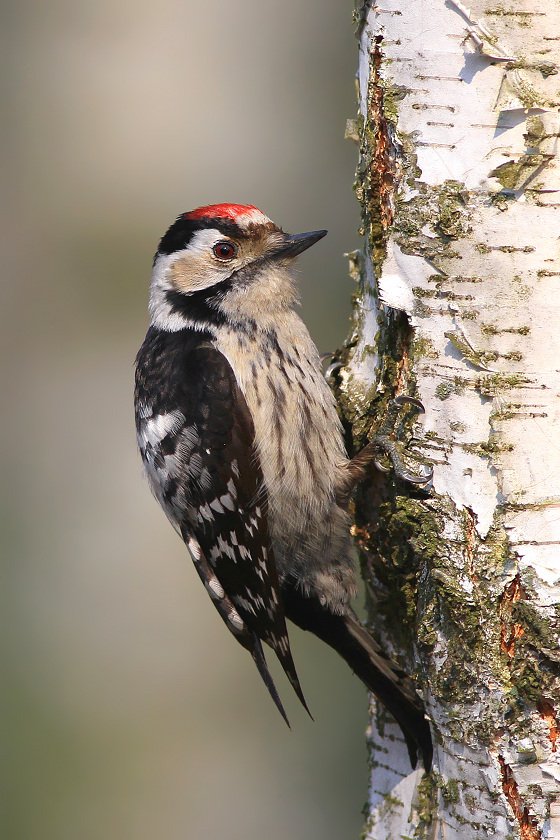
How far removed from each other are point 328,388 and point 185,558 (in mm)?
2431

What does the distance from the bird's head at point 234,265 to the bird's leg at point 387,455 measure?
599 millimetres

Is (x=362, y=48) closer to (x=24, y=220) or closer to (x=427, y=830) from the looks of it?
(x=427, y=830)

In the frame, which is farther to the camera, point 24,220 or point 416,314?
point 24,220

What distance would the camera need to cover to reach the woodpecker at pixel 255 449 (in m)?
3.22

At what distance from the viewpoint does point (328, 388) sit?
131 inches

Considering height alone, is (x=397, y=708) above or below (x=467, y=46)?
below

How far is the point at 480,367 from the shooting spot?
249 cm

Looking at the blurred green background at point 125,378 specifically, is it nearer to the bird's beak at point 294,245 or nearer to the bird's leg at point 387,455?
the bird's beak at point 294,245

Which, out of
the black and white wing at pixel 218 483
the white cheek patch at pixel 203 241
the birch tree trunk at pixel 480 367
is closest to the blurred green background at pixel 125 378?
the white cheek patch at pixel 203 241

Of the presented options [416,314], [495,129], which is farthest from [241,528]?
[495,129]

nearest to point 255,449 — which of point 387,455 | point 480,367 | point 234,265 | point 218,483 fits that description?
point 218,483

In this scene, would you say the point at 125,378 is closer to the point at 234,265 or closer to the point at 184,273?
the point at 184,273

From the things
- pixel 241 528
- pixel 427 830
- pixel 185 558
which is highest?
pixel 241 528

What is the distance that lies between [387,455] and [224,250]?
985 mm
